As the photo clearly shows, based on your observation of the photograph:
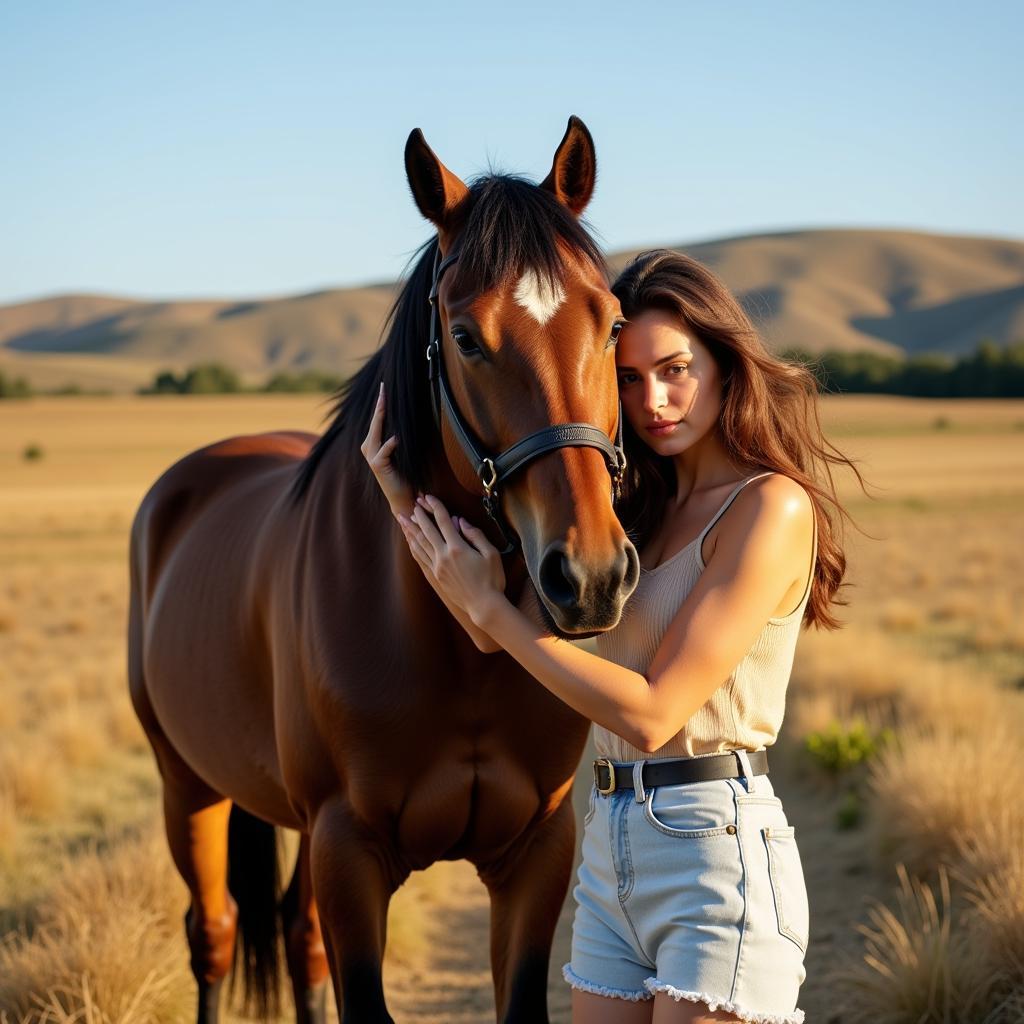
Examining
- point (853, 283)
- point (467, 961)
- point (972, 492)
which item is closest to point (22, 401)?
point (972, 492)

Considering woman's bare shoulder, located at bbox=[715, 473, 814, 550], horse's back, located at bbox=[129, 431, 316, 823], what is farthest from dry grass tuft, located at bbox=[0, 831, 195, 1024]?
woman's bare shoulder, located at bbox=[715, 473, 814, 550]

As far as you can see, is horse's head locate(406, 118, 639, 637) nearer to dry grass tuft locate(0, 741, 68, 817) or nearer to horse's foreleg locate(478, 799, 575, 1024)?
horse's foreleg locate(478, 799, 575, 1024)

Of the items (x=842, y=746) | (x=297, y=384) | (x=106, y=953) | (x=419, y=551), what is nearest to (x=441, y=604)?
(x=419, y=551)

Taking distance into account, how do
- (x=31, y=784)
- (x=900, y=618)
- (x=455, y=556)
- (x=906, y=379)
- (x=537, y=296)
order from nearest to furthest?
(x=537, y=296)
(x=455, y=556)
(x=31, y=784)
(x=900, y=618)
(x=906, y=379)

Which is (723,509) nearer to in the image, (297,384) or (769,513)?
(769,513)

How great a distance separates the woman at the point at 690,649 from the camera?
2.22 meters

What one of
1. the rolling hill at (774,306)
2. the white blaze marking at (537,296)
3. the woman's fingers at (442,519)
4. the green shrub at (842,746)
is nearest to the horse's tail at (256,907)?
the woman's fingers at (442,519)

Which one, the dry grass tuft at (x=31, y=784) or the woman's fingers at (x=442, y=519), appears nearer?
the woman's fingers at (x=442, y=519)

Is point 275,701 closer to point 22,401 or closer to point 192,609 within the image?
point 192,609

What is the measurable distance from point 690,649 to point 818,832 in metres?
4.72

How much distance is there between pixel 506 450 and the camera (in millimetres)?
2309

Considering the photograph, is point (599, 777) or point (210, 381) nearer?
point (599, 777)

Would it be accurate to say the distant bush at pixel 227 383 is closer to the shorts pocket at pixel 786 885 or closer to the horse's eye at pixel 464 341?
the horse's eye at pixel 464 341

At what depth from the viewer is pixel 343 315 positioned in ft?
481
